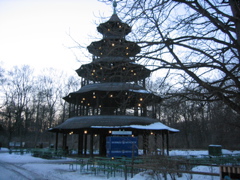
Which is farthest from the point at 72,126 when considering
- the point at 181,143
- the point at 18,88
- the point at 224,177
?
the point at 181,143

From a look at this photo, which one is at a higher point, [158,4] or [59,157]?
[158,4]

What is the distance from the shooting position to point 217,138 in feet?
150

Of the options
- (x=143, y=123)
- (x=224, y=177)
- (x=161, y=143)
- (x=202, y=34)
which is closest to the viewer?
(x=224, y=177)

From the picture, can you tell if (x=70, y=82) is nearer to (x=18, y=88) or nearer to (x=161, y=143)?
(x=18, y=88)

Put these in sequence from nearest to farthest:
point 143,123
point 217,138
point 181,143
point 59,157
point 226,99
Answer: point 226,99
point 143,123
point 59,157
point 217,138
point 181,143

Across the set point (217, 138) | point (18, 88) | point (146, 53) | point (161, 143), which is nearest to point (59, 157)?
point (161, 143)

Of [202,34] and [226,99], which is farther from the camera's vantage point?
[202,34]

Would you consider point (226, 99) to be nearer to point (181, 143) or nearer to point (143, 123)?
point (143, 123)

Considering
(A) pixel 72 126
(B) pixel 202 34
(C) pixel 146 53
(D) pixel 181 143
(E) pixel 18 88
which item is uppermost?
(E) pixel 18 88

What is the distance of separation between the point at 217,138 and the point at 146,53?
43789 millimetres

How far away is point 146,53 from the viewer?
25.2 ft

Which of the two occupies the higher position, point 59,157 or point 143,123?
point 143,123

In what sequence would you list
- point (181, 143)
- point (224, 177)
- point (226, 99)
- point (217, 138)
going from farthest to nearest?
1. point (181, 143)
2. point (217, 138)
3. point (226, 99)
4. point (224, 177)

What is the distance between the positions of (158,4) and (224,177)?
556 cm
